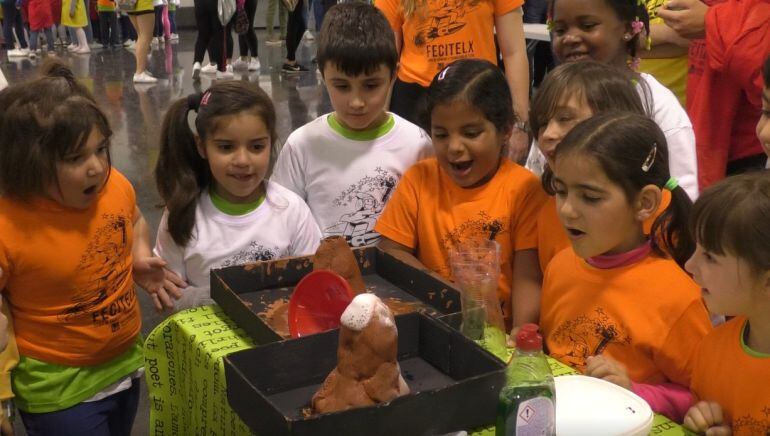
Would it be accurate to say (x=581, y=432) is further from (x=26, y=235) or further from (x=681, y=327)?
(x=26, y=235)

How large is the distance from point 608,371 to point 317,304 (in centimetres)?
60

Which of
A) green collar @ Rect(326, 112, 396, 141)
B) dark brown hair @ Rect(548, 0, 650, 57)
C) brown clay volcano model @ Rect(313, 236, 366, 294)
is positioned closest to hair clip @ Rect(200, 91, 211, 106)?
green collar @ Rect(326, 112, 396, 141)

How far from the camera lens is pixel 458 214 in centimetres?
223

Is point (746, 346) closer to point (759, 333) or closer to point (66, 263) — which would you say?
point (759, 333)

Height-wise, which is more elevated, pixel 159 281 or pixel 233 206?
pixel 233 206

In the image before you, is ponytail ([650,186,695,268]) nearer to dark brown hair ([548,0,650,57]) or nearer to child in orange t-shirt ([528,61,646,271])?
child in orange t-shirt ([528,61,646,271])

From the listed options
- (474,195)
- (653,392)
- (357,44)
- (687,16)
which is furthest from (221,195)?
(687,16)

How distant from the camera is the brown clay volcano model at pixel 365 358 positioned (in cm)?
132

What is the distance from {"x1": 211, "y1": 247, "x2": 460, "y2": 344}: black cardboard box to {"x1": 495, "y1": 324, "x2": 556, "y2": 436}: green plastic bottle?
48cm

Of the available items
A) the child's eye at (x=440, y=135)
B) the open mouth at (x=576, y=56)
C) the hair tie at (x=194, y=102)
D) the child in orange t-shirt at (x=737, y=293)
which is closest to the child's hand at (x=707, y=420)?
the child in orange t-shirt at (x=737, y=293)

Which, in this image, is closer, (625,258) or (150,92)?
(625,258)

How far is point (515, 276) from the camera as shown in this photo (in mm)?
2172

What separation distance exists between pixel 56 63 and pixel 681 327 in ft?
5.93

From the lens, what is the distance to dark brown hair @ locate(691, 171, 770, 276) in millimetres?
1396
